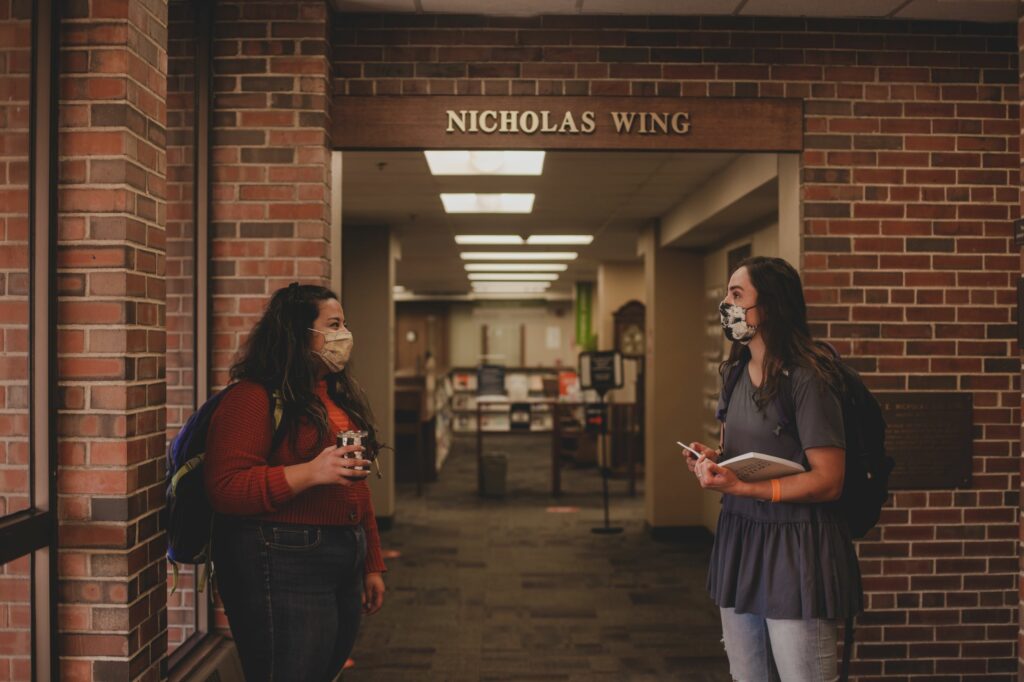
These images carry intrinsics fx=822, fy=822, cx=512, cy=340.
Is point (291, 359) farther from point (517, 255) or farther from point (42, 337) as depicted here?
point (517, 255)

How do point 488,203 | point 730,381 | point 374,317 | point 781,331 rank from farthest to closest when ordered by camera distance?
point 374,317
point 488,203
point 730,381
point 781,331

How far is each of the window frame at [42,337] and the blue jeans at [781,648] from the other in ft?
6.27

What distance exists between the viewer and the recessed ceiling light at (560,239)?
29.1 feet

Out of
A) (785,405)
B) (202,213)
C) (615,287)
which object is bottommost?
(785,405)

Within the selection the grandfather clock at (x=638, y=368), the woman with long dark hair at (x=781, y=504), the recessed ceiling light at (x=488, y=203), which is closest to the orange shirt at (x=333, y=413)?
the woman with long dark hair at (x=781, y=504)

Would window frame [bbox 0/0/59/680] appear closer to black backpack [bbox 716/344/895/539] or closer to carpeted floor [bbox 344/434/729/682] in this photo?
black backpack [bbox 716/344/895/539]

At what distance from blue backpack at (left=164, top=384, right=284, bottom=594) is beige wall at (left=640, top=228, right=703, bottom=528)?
5732 millimetres

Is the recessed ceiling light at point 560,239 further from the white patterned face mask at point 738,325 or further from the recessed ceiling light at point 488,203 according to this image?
the white patterned face mask at point 738,325

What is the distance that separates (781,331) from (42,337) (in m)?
2.05

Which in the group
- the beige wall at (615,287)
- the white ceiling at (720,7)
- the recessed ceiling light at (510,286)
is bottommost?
the beige wall at (615,287)

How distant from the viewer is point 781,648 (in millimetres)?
2254

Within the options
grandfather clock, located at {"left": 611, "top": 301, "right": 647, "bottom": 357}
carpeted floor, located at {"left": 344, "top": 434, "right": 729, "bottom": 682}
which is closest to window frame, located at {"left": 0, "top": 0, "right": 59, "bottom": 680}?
carpeted floor, located at {"left": 344, "top": 434, "right": 729, "bottom": 682}

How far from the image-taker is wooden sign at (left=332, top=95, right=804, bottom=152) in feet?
11.9

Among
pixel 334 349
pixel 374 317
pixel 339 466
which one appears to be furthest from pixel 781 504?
pixel 374 317
